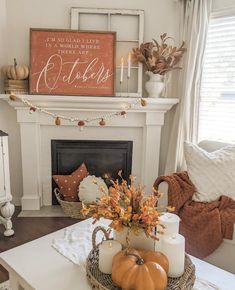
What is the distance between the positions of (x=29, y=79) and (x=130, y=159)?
4.20ft

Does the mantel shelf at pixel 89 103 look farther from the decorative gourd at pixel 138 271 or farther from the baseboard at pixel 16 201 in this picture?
the decorative gourd at pixel 138 271

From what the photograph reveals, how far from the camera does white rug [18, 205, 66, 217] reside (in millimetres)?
2734

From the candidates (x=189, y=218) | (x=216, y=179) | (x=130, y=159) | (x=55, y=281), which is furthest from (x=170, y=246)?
(x=130, y=159)

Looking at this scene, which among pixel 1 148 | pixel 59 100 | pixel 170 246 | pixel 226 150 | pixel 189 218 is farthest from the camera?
pixel 59 100

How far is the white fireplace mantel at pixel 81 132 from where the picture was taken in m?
2.63

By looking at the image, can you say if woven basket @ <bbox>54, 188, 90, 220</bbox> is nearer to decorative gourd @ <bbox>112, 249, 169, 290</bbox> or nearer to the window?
the window

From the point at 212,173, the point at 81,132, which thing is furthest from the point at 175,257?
the point at 81,132

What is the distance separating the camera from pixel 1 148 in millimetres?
2193

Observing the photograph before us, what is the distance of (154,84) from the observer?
8.55 feet

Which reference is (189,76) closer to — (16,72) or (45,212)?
(16,72)

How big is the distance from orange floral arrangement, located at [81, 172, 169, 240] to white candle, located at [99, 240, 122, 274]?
0.09 m

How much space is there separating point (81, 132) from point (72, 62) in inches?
27.2

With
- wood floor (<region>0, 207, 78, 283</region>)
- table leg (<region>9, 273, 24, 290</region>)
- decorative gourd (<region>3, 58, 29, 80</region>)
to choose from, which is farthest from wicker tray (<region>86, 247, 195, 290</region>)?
decorative gourd (<region>3, 58, 29, 80</region>)

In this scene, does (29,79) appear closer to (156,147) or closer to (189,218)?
(156,147)
